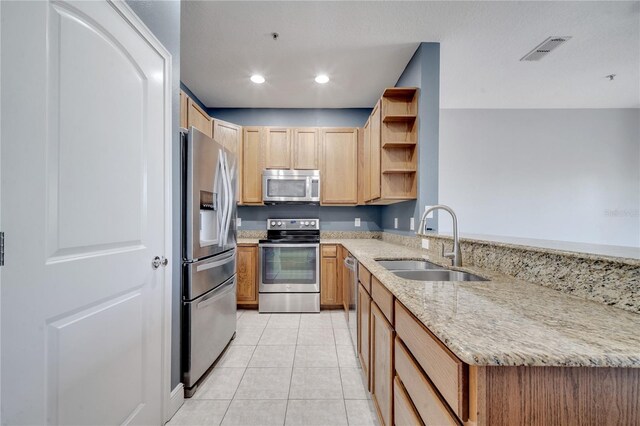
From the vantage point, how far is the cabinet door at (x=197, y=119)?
92.2 inches

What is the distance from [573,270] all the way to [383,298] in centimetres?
72

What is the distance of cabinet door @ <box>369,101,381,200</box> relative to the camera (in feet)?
9.02

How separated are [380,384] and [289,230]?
2.65 meters

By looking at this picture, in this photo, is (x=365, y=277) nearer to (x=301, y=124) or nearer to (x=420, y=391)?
(x=420, y=391)

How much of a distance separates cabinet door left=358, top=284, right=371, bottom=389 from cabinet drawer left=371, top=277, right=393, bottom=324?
169 mm

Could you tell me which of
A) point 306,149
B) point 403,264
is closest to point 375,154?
point 306,149

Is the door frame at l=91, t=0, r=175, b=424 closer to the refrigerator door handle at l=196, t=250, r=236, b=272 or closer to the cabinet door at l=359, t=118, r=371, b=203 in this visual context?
the refrigerator door handle at l=196, t=250, r=236, b=272

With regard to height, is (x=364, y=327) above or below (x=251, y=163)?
below

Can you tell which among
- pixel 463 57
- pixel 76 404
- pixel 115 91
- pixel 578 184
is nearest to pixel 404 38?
pixel 463 57

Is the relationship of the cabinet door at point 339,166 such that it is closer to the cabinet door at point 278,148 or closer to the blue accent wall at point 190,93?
the cabinet door at point 278,148

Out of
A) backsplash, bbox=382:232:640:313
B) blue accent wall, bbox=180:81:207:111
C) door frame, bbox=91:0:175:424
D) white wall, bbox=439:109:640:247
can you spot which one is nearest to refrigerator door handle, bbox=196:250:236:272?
door frame, bbox=91:0:175:424

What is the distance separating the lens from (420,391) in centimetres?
83

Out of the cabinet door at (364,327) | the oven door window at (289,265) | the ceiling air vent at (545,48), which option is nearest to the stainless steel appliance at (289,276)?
the oven door window at (289,265)

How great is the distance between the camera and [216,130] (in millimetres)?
3355
